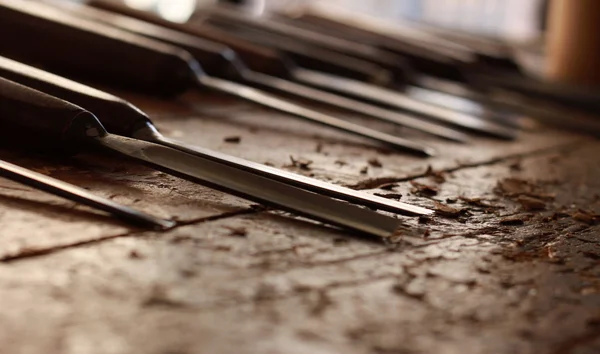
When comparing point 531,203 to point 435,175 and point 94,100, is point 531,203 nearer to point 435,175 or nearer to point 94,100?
point 435,175

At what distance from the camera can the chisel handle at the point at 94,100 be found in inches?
49.6

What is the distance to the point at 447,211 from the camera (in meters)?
1.17

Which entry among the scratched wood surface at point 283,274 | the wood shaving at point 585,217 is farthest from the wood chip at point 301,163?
the wood shaving at point 585,217

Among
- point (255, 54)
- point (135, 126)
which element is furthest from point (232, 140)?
point (255, 54)

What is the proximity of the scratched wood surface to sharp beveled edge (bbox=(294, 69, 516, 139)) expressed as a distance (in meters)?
0.62

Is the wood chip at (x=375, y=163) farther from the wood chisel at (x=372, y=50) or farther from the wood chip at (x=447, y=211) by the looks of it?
the wood chisel at (x=372, y=50)

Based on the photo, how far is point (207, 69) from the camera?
2023mm

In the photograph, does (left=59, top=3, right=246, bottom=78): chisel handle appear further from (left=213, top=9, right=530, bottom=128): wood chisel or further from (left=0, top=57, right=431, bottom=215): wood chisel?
(left=0, top=57, right=431, bottom=215): wood chisel

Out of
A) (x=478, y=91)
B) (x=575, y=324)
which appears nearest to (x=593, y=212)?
(x=575, y=324)

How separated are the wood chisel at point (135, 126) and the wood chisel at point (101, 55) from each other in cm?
43

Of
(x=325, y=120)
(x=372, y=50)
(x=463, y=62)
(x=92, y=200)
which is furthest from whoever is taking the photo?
(x=463, y=62)

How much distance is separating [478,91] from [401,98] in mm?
695

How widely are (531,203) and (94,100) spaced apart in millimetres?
718

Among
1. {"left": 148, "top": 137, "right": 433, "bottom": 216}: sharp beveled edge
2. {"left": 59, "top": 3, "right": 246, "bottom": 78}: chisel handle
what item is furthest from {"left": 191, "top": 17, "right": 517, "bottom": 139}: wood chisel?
{"left": 148, "top": 137, "right": 433, "bottom": 216}: sharp beveled edge
